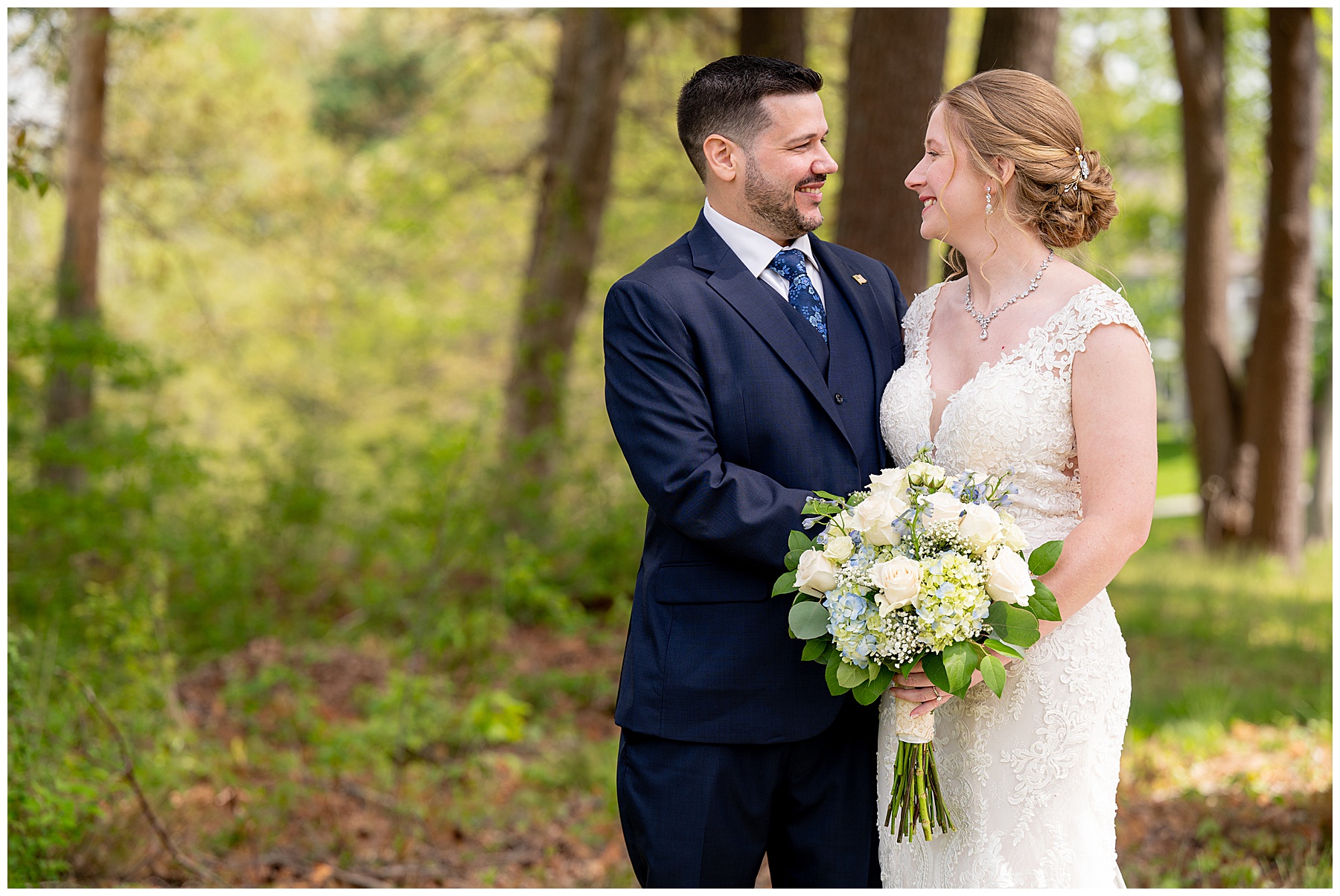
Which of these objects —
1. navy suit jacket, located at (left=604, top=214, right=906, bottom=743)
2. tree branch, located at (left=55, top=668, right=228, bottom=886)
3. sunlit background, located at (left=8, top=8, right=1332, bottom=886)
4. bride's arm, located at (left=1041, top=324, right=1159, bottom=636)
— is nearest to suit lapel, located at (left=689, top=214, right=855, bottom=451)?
navy suit jacket, located at (left=604, top=214, right=906, bottom=743)

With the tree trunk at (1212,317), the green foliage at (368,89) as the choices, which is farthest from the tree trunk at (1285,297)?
the green foliage at (368,89)

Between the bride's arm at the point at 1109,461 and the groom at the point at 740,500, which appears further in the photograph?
the groom at the point at 740,500

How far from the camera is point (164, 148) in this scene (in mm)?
12820

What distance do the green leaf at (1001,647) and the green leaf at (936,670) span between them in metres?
0.11

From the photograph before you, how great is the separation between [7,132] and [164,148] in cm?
1004

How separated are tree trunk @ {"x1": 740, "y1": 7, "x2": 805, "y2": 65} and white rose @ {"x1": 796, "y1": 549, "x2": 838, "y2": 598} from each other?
15.8ft

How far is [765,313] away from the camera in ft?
9.06

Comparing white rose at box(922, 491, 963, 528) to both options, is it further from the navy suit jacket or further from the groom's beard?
the groom's beard

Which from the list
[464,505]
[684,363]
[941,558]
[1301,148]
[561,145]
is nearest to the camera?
[941,558]

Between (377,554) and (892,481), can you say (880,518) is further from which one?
(377,554)

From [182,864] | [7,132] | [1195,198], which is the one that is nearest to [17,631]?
[182,864]

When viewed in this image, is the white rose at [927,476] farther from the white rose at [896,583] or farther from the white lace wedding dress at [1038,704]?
the white lace wedding dress at [1038,704]

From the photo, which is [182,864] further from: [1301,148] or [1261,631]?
[1301,148]

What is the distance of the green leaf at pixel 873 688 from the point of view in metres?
2.39
